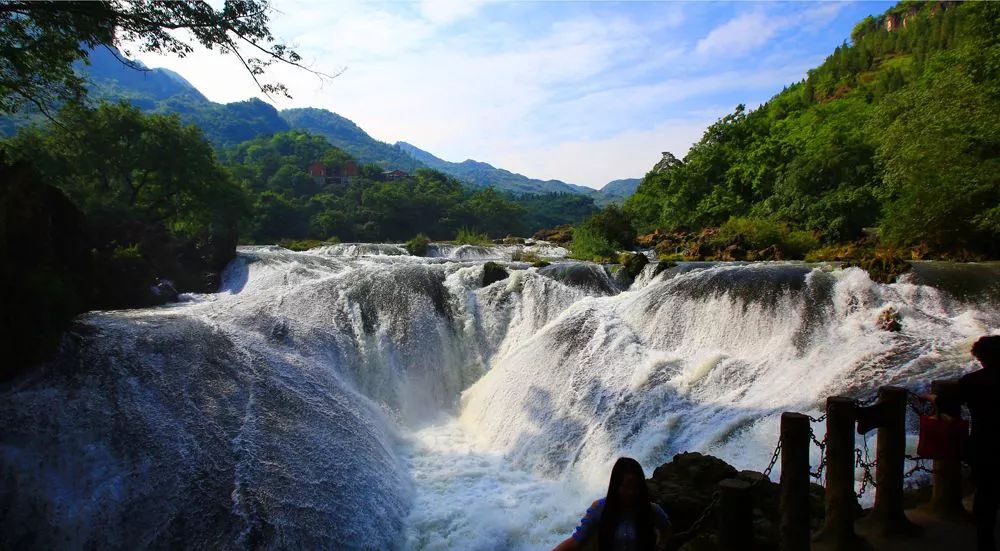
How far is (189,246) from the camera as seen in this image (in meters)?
19.5

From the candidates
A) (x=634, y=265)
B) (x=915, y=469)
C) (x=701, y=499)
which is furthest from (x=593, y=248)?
(x=915, y=469)

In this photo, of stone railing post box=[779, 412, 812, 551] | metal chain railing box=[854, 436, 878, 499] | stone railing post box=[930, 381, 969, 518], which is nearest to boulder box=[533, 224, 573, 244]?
metal chain railing box=[854, 436, 878, 499]

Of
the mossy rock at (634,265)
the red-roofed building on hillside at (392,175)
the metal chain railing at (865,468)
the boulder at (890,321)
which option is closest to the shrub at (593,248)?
the mossy rock at (634,265)

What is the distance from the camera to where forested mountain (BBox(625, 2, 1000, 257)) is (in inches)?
546

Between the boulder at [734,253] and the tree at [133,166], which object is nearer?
the boulder at [734,253]

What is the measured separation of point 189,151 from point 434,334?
18968 mm

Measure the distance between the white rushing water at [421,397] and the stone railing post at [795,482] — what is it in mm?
3210

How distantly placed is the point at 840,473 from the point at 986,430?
0.92m

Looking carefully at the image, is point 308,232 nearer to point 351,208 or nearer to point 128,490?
point 351,208

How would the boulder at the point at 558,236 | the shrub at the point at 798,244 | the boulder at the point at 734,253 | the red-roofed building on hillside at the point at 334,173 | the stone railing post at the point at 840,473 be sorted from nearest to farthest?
the stone railing post at the point at 840,473
the boulder at the point at 734,253
the shrub at the point at 798,244
the boulder at the point at 558,236
the red-roofed building on hillside at the point at 334,173

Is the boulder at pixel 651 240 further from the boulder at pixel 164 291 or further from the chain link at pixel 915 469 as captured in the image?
the chain link at pixel 915 469

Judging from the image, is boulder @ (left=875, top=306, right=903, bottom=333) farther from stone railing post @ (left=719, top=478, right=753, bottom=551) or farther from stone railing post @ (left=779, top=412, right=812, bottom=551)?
stone railing post @ (left=719, top=478, right=753, bottom=551)

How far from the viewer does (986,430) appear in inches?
138

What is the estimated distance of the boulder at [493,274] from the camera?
14180 millimetres
